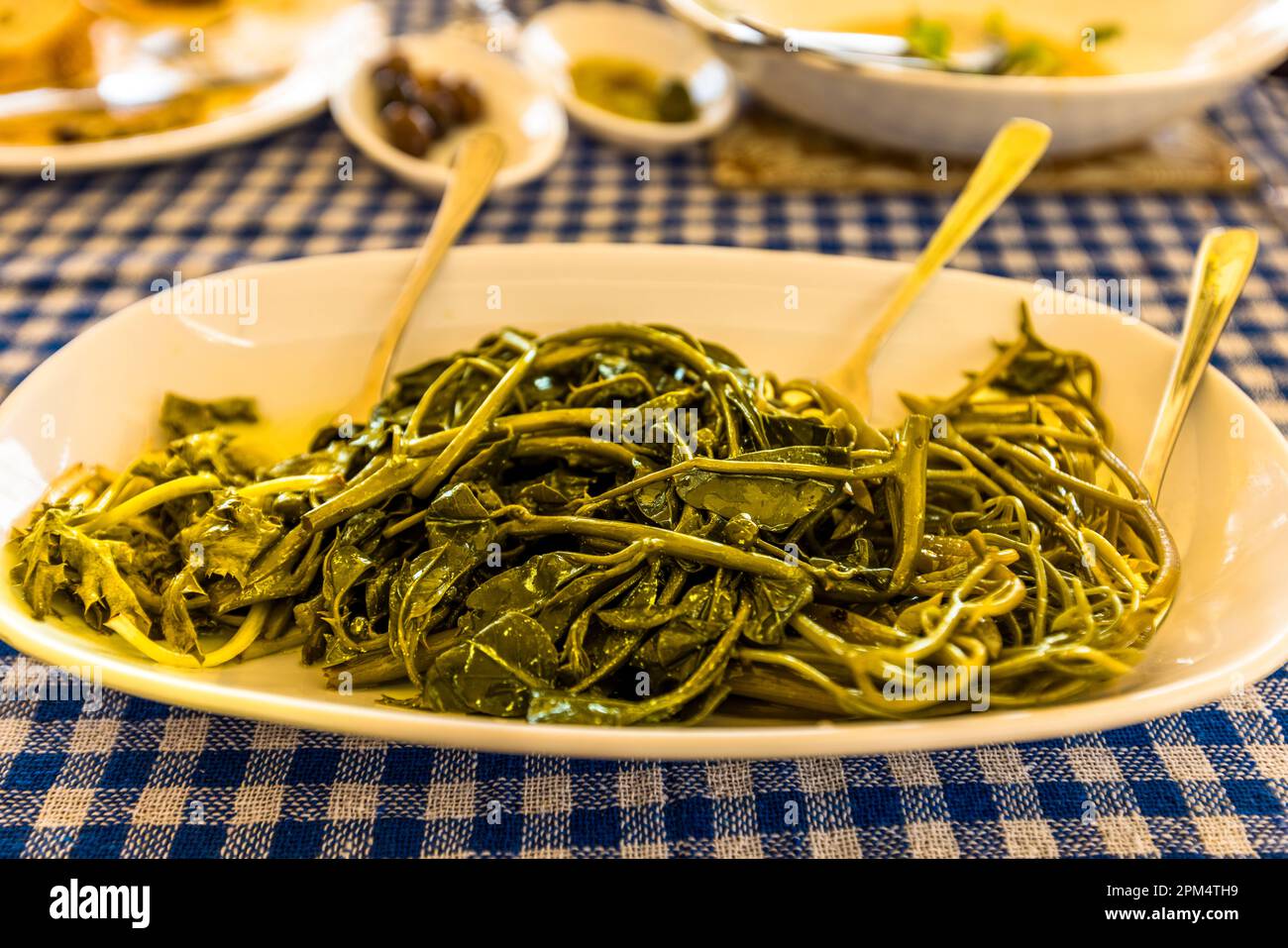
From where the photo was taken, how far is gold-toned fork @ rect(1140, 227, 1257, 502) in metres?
1.89

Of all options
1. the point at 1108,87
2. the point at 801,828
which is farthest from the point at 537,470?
the point at 1108,87

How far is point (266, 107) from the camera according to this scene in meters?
3.36

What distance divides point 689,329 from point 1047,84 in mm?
1373

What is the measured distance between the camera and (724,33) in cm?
295

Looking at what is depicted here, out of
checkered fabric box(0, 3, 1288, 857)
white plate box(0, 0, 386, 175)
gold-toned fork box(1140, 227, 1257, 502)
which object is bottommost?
checkered fabric box(0, 3, 1288, 857)

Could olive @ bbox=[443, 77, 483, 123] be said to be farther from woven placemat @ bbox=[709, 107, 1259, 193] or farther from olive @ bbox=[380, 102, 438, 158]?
woven placemat @ bbox=[709, 107, 1259, 193]

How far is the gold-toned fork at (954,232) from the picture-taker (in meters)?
2.16

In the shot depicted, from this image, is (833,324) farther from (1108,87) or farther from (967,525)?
(1108,87)

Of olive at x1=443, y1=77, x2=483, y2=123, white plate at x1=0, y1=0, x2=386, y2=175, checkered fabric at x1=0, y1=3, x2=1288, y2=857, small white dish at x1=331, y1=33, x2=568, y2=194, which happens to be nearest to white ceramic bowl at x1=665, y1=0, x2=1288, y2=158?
small white dish at x1=331, y1=33, x2=568, y2=194

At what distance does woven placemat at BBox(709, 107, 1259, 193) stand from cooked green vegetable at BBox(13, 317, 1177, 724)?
5.03ft

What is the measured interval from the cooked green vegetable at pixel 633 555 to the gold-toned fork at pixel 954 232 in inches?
9.4

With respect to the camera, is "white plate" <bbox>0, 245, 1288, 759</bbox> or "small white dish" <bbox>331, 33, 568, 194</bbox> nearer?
"white plate" <bbox>0, 245, 1288, 759</bbox>

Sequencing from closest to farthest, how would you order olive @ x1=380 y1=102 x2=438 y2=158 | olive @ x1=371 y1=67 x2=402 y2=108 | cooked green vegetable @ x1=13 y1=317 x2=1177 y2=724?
cooked green vegetable @ x1=13 y1=317 x2=1177 y2=724 < olive @ x1=380 y1=102 x2=438 y2=158 < olive @ x1=371 y1=67 x2=402 y2=108

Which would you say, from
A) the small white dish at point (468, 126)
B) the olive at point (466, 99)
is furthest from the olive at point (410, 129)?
the olive at point (466, 99)
